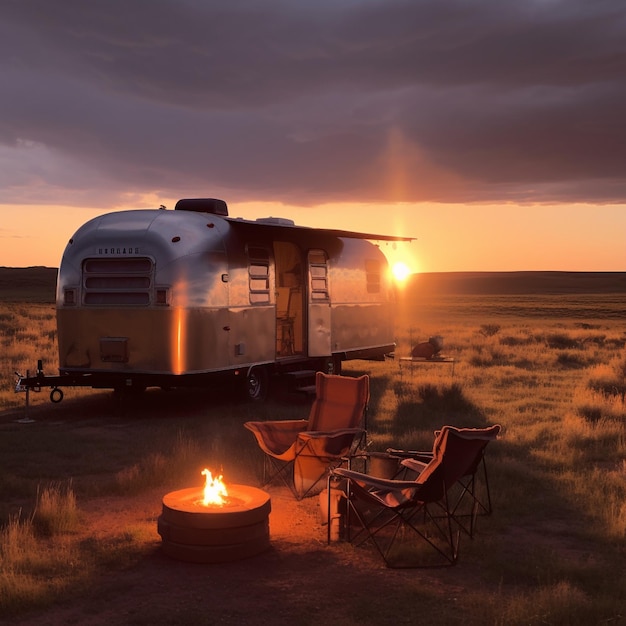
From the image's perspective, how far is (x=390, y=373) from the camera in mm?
18125

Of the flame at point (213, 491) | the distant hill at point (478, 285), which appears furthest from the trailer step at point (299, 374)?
the distant hill at point (478, 285)

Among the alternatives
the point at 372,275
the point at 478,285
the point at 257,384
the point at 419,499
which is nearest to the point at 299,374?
the point at 257,384

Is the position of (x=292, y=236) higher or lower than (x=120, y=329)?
higher

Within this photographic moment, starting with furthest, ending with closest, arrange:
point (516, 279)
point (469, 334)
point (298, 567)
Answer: point (516, 279), point (469, 334), point (298, 567)

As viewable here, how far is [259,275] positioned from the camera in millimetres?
13211

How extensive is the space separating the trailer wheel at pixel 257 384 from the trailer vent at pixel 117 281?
239 centimetres

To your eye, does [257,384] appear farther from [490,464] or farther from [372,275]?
[490,464]

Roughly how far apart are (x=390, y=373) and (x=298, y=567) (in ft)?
41.2

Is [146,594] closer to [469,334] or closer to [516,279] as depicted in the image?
[469,334]

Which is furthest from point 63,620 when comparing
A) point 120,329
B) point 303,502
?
point 120,329

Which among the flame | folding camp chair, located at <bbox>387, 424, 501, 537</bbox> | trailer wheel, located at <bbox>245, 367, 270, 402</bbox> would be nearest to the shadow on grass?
trailer wheel, located at <bbox>245, 367, 270, 402</bbox>

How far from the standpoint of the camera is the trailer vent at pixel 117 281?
11.7 m

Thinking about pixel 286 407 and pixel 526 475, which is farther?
pixel 286 407

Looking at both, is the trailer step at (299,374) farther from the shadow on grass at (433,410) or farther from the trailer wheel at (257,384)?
the shadow on grass at (433,410)
